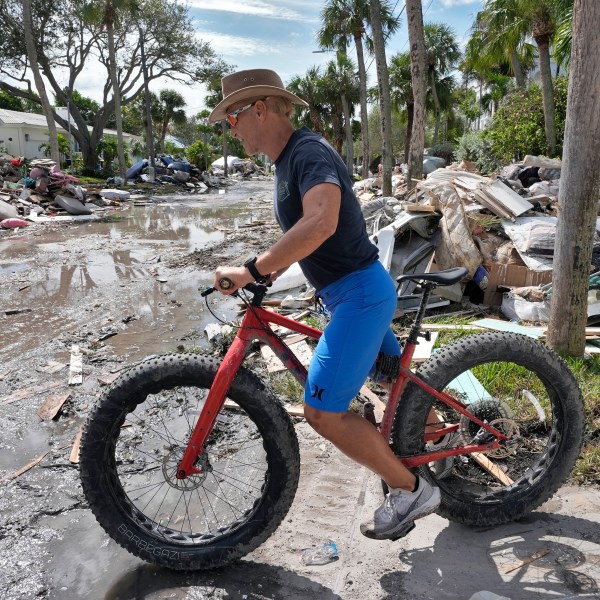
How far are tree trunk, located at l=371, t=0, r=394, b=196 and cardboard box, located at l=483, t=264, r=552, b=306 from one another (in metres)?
11.6

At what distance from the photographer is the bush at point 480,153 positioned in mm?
21484

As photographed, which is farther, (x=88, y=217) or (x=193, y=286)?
(x=88, y=217)

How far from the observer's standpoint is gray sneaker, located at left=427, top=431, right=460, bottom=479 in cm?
309

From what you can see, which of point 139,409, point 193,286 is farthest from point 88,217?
point 139,409

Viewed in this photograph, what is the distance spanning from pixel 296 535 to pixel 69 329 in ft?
16.3

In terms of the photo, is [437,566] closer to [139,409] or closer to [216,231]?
[139,409]

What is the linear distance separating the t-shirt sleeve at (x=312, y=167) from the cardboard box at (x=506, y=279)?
5676 millimetres

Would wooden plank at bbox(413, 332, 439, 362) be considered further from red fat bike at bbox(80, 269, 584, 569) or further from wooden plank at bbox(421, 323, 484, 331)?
red fat bike at bbox(80, 269, 584, 569)

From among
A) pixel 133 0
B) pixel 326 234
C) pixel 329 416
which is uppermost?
pixel 133 0

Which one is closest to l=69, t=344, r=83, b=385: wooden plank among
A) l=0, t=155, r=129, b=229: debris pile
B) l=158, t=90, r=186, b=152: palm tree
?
l=0, t=155, r=129, b=229: debris pile

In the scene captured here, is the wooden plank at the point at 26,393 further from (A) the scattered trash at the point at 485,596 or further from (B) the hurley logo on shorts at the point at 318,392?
(A) the scattered trash at the point at 485,596

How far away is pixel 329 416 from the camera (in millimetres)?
2547

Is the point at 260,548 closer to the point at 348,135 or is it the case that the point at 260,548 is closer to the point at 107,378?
the point at 107,378

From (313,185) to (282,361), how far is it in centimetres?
95
